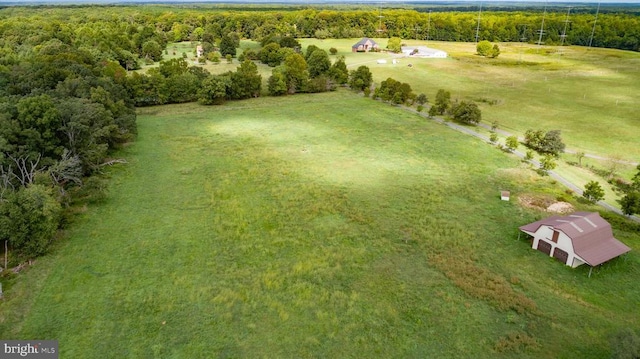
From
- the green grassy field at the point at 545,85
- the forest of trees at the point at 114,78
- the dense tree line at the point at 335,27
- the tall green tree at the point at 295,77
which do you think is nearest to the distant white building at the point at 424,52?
the green grassy field at the point at 545,85

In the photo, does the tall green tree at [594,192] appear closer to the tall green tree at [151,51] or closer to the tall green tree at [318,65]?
the tall green tree at [318,65]

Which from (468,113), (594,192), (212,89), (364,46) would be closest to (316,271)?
(594,192)

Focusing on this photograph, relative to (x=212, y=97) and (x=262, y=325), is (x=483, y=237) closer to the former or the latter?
(x=262, y=325)

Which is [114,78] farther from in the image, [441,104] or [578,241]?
[578,241]

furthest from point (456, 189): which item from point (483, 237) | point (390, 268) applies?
point (390, 268)

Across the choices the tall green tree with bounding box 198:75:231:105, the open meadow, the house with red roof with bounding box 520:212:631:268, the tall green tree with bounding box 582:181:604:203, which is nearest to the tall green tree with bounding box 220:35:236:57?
the open meadow

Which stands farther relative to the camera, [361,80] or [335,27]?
[335,27]
